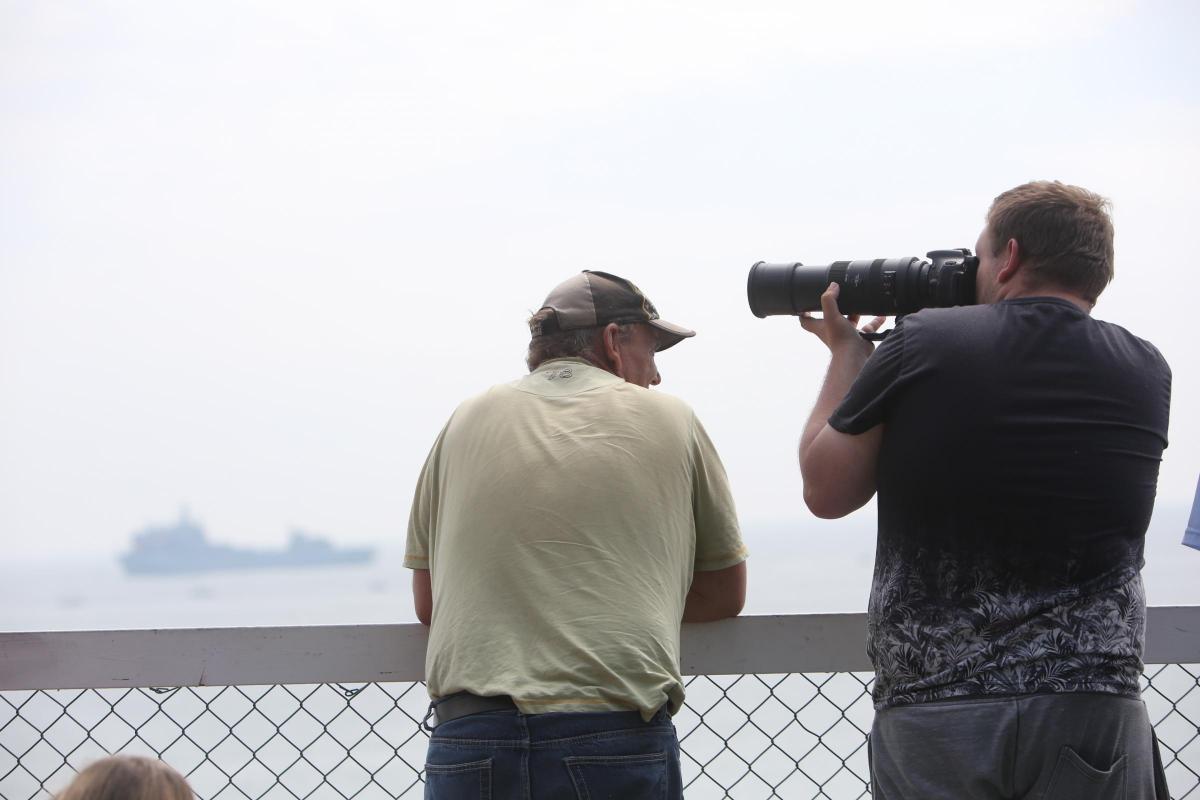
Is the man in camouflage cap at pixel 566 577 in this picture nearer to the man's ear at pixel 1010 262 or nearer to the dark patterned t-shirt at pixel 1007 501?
the dark patterned t-shirt at pixel 1007 501

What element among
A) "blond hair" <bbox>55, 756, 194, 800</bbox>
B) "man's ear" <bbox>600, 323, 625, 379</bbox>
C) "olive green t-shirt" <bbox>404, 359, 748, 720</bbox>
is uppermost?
"man's ear" <bbox>600, 323, 625, 379</bbox>

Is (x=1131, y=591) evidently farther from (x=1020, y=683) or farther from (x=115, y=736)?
(x=115, y=736)

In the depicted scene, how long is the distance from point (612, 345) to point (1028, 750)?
3.08 feet

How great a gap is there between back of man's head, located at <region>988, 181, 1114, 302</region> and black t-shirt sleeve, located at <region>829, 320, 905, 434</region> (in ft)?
0.77

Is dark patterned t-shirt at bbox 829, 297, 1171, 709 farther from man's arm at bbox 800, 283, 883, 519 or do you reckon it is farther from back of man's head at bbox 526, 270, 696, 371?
back of man's head at bbox 526, 270, 696, 371

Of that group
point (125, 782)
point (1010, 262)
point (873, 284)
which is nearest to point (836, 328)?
point (873, 284)

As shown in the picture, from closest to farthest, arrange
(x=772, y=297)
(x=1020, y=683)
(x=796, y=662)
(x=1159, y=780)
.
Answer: (x=1020, y=683) < (x=1159, y=780) < (x=796, y=662) < (x=772, y=297)

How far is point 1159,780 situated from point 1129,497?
39 cm

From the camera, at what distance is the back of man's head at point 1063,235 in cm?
170

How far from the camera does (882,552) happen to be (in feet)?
5.47

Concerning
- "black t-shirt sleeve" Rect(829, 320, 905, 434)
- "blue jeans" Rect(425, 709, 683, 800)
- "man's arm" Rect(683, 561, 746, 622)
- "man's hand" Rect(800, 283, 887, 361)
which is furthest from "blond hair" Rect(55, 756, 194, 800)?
"man's hand" Rect(800, 283, 887, 361)

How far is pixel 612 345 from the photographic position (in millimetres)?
2080

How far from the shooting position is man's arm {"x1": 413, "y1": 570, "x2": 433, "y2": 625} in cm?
200

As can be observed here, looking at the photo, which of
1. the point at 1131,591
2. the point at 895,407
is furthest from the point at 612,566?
the point at 1131,591
